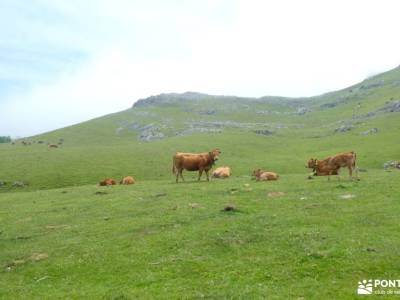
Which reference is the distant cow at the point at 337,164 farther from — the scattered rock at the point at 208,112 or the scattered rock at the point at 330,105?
the scattered rock at the point at 330,105

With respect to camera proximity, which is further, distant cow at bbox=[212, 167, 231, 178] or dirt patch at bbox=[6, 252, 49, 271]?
distant cow at bbox=[212, 167, 231, 178]

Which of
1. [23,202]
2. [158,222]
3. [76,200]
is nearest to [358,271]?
[158,222]

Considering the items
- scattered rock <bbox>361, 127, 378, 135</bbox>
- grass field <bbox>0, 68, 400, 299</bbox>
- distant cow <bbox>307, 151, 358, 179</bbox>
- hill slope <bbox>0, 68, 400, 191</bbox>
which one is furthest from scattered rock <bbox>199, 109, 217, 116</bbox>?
grass field <bbox>0, 68, 400, 299</bbox>

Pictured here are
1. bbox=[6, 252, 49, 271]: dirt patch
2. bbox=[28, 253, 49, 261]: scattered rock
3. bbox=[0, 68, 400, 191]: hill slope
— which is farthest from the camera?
bbox=[0, 68, 400, 191]: hill slope

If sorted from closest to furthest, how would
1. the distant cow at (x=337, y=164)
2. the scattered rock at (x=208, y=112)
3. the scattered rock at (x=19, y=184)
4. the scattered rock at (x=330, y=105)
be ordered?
the distant cow at (x=337, y=164) → the scattered rock at (x=19, y=184) → the scattered rock at (x=208, y=112) → the scattered rock at (x=330, y=105)

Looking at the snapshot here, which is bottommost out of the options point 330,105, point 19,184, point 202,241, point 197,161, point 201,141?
point 19,184

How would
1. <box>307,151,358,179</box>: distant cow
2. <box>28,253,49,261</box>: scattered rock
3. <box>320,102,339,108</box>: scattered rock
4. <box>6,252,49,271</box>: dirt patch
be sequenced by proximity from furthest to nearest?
1. <box>320,102,339,108</box>: scattered rock
2. <box>307,151,358,179</box>: distant cow
3. <box>28,253,49,261</box>: scattered rock
4. <box>6,252,49,271</box>: dirt patch

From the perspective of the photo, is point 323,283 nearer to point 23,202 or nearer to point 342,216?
point 342,216

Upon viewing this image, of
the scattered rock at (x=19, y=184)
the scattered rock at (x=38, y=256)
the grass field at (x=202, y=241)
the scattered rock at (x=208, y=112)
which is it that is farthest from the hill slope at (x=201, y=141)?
the scattered rock at (x=38, y=256)

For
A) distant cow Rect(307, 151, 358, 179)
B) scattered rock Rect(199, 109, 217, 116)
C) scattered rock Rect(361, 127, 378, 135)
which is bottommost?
scattered rock Rect(361, 127, 378, 135)

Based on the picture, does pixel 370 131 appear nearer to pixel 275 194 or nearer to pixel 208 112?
pixel 275 194

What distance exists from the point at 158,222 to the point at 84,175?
3235 cm

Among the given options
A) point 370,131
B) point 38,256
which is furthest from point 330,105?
point 38,256

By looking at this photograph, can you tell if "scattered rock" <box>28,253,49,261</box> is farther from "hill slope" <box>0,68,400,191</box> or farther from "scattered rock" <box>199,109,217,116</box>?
"scattered rock" <box>199,109,217,116</box>
